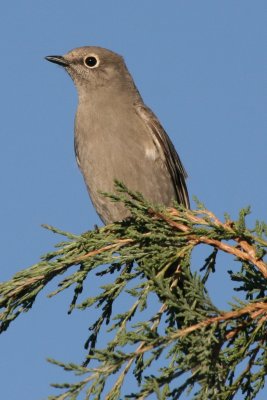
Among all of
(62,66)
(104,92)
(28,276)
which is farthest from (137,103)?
(28,276)

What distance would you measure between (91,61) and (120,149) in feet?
8.07

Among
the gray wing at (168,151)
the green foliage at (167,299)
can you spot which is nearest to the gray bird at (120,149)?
the gray wing at (168,151)

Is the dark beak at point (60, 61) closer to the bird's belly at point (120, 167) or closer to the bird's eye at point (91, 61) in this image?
the bird's eye at point (91, 61)

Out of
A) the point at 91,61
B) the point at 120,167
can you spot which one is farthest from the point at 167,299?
the point at 91,61

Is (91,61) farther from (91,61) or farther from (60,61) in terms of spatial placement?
(60,61)

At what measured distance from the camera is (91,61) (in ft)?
38.0

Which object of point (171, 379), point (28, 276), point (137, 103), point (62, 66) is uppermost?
point (62, 66)

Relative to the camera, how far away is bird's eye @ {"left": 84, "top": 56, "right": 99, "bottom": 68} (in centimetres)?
1150

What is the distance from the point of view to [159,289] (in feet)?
15.0

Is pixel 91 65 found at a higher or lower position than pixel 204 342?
higher

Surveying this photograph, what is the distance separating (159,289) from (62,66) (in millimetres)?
7515

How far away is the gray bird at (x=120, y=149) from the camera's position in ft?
31.9

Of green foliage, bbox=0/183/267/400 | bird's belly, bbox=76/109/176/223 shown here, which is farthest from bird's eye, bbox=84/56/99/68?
green foliage, bbox=0/183/267/400

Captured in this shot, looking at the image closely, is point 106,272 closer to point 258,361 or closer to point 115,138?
point 258,361
